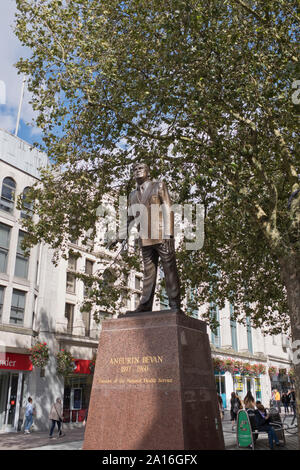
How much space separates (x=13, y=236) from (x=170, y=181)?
43.6ft

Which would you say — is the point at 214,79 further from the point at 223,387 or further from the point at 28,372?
the point at 223,387

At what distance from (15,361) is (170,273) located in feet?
62.2

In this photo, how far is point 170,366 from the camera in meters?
6.98

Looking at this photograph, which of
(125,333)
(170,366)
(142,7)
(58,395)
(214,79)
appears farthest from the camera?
(58,395)

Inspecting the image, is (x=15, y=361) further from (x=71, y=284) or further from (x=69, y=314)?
(x=71, y=284)

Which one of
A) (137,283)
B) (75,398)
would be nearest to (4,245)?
(75,398)

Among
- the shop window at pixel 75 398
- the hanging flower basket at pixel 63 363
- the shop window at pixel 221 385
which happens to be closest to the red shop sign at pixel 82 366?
the shop window at pixel 75 398

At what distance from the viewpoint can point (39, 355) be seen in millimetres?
25078

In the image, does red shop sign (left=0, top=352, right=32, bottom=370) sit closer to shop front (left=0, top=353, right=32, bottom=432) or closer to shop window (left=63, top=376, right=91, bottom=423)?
shop front (left=0, top=353, right=32, bottom=432)

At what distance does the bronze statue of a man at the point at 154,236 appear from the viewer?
8369 millimetres

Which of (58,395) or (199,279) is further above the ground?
(199,279)

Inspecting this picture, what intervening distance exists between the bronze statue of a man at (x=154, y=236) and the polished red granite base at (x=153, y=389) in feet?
2.65

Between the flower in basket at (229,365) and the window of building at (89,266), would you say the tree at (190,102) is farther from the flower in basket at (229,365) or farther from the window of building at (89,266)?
the flower in basket at (229,365)

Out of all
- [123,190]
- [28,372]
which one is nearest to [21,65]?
[123,190]
